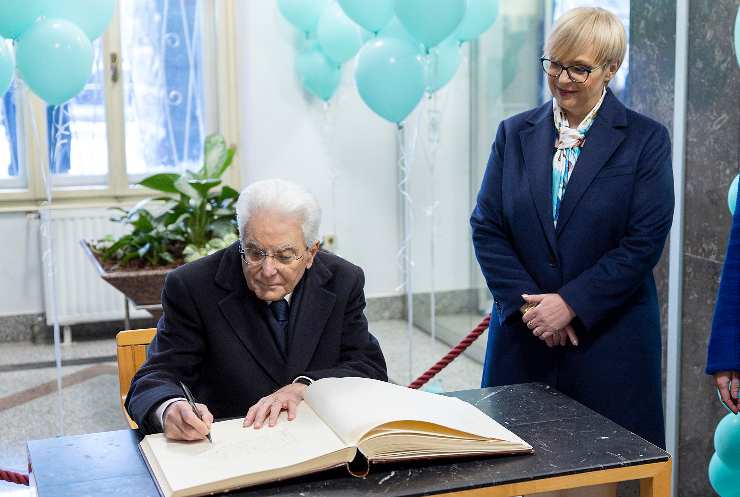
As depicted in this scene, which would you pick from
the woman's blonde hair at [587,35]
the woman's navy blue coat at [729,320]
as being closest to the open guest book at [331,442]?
the woman's navy blue coat at [729,320]

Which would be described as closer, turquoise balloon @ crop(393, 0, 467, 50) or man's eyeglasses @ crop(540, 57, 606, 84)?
man's eyeglasses @ crop(540, 57, 606, 84)

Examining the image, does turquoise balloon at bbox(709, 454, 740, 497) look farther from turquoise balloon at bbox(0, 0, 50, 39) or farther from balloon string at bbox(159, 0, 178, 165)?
balloon string at bbox(159, 0, 178, 165)

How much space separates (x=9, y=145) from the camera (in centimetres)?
546

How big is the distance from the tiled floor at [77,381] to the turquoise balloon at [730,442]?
2.04 metres

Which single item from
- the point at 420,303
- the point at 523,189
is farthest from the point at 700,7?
the point at 420,303

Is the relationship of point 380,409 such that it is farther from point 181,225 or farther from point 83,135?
point 83,135

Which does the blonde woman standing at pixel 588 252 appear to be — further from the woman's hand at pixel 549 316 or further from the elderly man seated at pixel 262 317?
the elderly man seated at pixel 262 317

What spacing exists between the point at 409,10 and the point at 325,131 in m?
2.34

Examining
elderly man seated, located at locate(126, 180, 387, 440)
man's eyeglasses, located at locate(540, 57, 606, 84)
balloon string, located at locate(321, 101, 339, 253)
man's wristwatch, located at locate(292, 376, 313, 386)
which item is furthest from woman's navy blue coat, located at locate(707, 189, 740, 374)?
balloon string, located at locate(321, 101, 339, 253)

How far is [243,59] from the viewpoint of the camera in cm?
558

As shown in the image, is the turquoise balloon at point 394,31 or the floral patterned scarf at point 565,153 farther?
the turquoise balloon at point 394,31

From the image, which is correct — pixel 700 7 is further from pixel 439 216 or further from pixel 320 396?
pixel 439 216

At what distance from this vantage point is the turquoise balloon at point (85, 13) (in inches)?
141

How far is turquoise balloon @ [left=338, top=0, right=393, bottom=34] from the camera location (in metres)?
3.83
